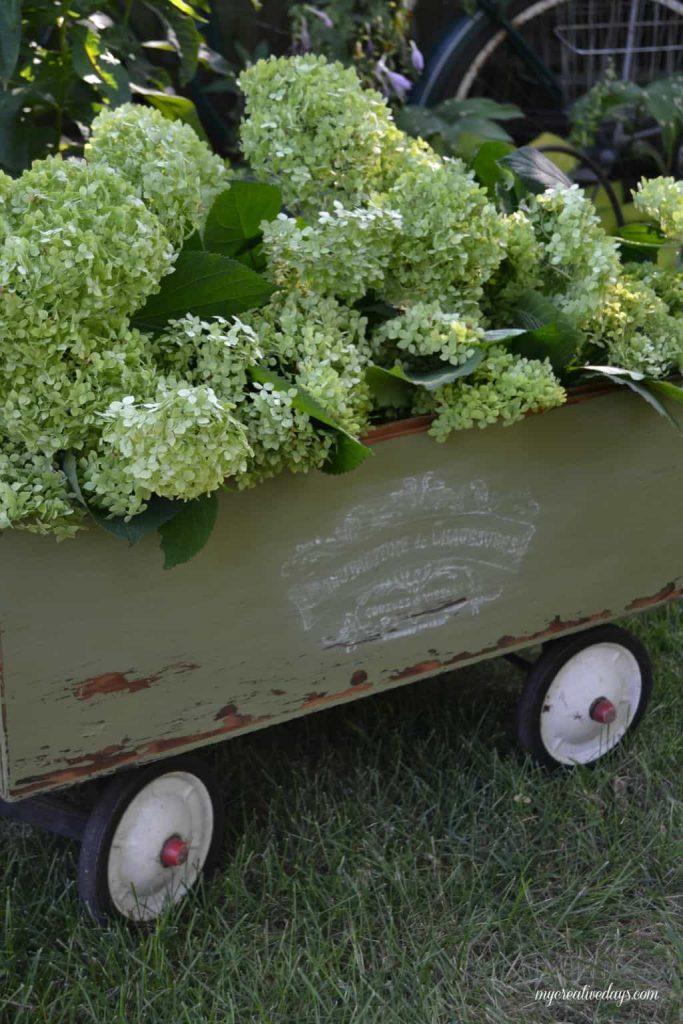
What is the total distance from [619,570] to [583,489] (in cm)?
19

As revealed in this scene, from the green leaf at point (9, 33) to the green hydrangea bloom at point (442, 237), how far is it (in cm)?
67

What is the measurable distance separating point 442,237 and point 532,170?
0.41 meters

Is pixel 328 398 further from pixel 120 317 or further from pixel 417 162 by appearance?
pixel 417 162

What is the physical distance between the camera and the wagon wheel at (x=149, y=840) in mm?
1646

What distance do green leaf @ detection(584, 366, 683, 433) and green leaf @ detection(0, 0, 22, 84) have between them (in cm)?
102

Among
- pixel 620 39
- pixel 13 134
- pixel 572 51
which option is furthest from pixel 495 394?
pixel 620 39

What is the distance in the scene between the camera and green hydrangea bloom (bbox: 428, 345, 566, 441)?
1618 mm

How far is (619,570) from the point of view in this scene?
6.43 ft

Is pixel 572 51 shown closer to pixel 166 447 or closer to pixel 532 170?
pixel 532 170

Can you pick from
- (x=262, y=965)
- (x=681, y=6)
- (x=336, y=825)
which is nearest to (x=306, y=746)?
(x=336, y=825)

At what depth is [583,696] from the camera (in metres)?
2.12

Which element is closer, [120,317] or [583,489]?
[120,317]

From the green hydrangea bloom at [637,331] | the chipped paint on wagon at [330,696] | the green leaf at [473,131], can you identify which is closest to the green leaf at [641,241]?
the green hydrangea bloom at [637,331]

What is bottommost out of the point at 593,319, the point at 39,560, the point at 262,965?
the point at 262,965
